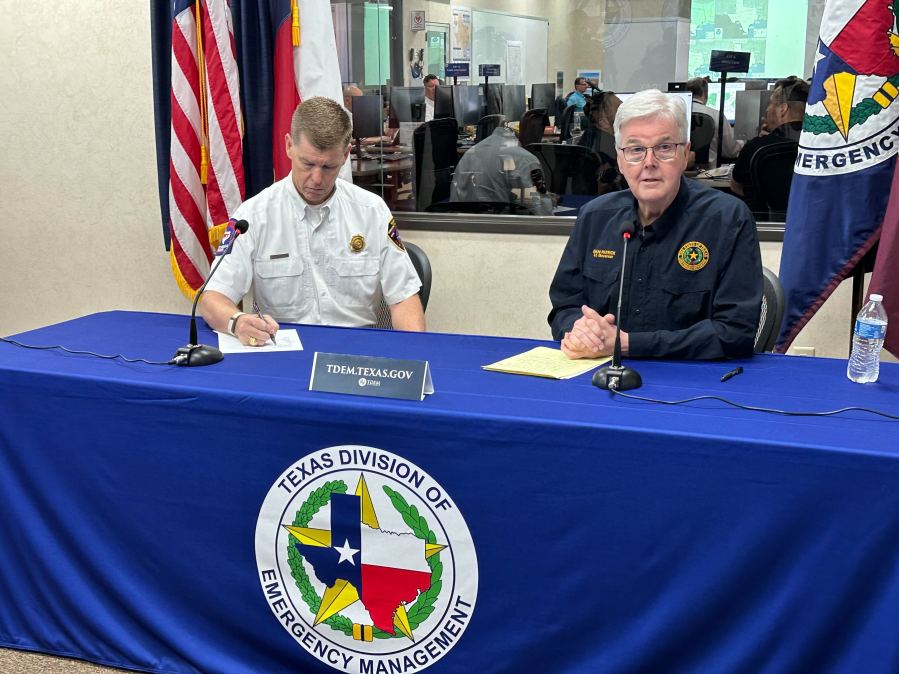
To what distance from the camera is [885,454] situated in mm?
1574

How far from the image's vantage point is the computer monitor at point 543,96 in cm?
400

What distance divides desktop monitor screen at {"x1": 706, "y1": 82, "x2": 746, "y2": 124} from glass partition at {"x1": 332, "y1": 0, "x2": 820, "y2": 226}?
109 millimetres

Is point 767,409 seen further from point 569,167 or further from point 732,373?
point 569,167

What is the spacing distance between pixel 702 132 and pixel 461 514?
2456 millimetres

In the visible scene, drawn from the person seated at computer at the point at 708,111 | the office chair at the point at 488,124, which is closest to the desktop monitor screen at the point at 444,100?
the office chair at the point at 488,124

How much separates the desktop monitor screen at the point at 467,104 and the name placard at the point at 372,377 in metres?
2.37

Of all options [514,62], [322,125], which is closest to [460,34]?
[514,62]

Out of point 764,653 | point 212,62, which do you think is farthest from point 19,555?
point 212,62

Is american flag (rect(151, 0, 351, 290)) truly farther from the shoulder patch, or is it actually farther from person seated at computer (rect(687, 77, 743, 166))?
person seated at computer (rect(687, 77, 743, 166))

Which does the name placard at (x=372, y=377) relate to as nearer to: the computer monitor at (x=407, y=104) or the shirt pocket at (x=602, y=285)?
the shirt pocket at (x=602, y=285)

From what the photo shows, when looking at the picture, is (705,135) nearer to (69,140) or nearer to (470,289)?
(470,289)

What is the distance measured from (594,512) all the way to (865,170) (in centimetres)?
194

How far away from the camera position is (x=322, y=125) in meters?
2.68

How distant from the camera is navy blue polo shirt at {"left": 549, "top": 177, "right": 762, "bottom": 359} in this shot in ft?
7.25
